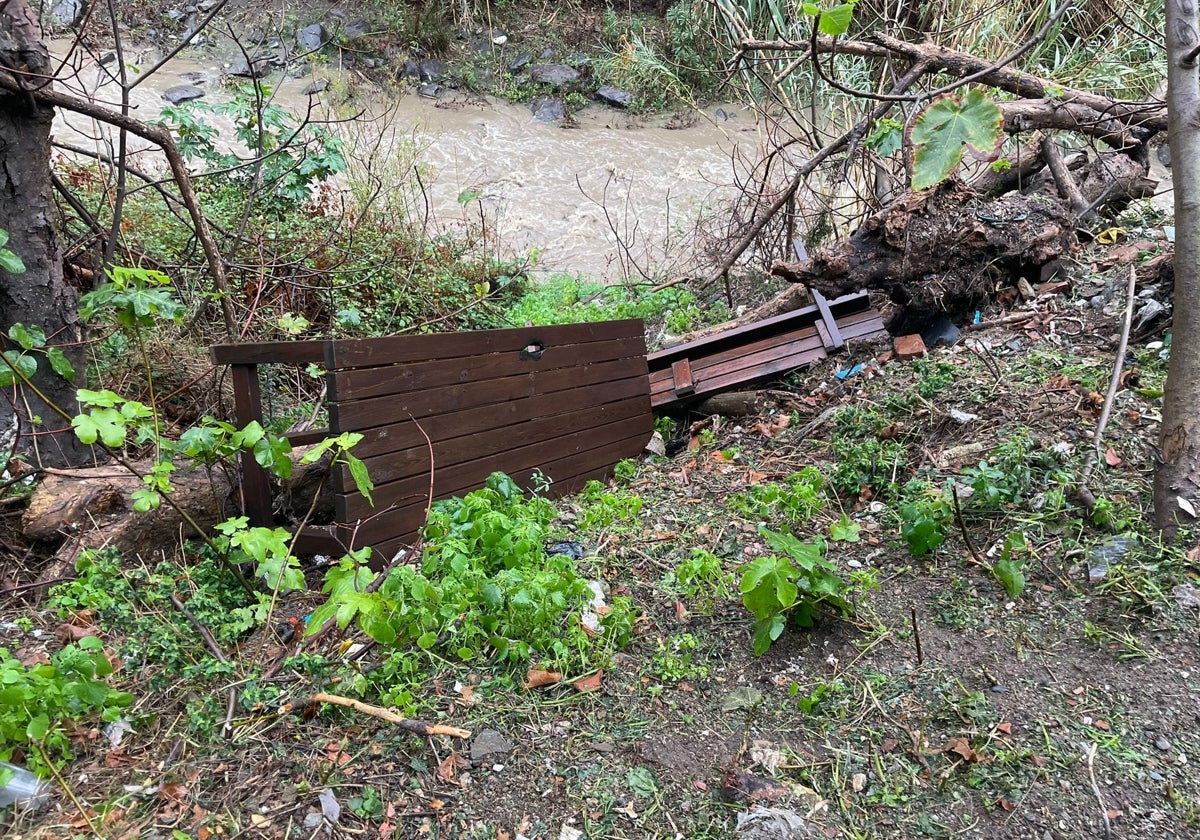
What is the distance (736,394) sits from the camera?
15.0 ft

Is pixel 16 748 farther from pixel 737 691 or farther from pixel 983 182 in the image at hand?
pixel 983 182

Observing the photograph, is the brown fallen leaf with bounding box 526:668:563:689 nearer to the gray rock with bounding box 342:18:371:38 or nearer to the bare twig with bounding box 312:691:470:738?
the bare twig with bounding box 312:691:470:738

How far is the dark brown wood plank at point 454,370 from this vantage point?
288cm

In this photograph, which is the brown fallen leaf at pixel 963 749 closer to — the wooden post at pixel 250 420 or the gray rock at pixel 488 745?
the gray rock at pixel 488 745

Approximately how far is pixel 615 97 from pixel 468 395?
1173cm

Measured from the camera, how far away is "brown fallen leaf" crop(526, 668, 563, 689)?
2049 millimetres

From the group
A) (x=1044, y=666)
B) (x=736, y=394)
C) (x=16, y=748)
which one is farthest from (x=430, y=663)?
(x=736, y=394)

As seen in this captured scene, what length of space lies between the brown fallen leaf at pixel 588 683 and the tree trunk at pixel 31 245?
249 centimetres

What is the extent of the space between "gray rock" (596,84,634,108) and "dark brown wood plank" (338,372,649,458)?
412 inches

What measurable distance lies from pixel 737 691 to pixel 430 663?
0.92m

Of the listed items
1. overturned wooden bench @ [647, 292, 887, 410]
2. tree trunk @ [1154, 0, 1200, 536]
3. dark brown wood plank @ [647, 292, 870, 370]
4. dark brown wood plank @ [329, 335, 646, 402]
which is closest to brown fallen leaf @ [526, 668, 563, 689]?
dark brown wood plank @ [329, 335, 646, 402]

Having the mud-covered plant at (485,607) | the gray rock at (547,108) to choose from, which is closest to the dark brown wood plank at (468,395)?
the mud-covered plant at (485,607)

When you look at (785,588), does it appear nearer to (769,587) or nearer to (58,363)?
(769,587)

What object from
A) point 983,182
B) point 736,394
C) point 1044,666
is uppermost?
point 983,182
